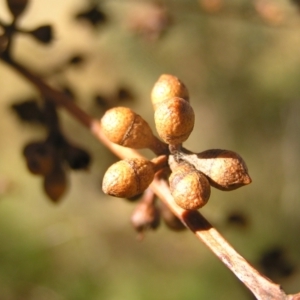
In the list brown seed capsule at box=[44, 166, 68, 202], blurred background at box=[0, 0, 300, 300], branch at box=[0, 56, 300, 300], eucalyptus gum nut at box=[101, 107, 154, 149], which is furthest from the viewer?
blurred background at box=[0, 0, 300, 300]

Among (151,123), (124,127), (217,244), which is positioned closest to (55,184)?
(124,127)

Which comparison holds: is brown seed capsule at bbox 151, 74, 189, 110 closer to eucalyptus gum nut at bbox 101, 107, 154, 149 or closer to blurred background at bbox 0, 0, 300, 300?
eucalyptus gum nut at bbox 101, 107, 154, 149

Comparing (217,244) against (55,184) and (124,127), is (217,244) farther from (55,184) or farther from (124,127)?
(55,184)

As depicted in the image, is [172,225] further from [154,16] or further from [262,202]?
[262,202]

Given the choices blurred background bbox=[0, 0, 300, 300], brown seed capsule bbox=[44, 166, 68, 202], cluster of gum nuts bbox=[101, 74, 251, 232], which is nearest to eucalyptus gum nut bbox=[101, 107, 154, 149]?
cluster of gum nuts bbox=[101, 74, 251, 232]

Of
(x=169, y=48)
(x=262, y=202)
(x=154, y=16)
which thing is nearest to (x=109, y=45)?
(x=169, y=48)

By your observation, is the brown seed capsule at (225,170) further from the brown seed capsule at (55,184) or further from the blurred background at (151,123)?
the blurred background at (151,123)
